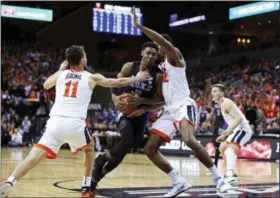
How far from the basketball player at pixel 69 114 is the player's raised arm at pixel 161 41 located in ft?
1.80

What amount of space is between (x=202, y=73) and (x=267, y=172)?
674 inches

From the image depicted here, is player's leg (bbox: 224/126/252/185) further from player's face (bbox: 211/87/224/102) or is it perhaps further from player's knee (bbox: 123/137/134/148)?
player's knee (bbox: 123/137/134/148)

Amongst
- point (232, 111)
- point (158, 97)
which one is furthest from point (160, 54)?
point (232, 111)

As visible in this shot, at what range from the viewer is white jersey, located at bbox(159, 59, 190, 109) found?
21.2ft

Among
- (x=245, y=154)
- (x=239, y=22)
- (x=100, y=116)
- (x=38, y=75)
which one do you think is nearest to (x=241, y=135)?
(x=245, y=154)

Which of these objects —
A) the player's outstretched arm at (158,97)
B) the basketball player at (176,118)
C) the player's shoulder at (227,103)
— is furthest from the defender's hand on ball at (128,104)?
the player's shoulder at (227,103)

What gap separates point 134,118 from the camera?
6520 millimetres

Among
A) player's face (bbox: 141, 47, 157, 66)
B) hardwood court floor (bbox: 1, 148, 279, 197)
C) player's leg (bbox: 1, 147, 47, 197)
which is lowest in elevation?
hardwood court floor (bbox: 1, 148, 279, 197)

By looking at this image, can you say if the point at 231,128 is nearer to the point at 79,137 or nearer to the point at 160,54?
the point at 160,54

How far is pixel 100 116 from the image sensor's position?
74.0 feet

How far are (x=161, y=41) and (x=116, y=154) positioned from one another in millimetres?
1557

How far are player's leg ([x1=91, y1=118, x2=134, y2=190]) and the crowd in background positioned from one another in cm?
1117

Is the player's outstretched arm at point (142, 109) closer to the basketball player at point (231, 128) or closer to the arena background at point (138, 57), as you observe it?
the basketball player at point (231, 128)

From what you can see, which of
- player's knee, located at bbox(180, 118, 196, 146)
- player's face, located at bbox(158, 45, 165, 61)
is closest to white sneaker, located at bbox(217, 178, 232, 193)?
player's knee, located at bbox(180, 118, 196, 146)
